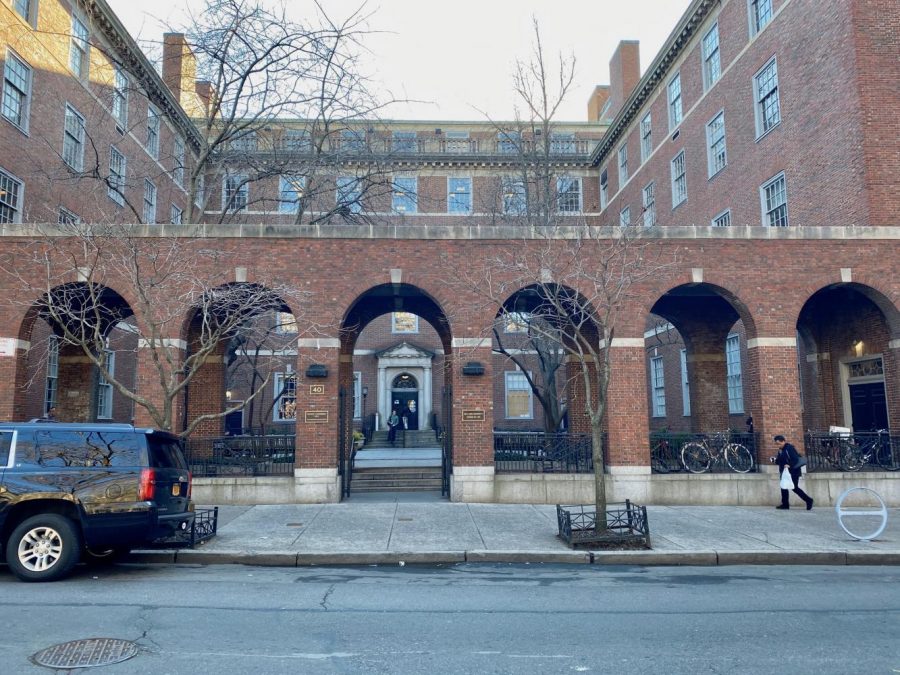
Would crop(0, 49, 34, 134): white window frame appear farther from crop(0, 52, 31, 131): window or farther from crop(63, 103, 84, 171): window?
crop(63, 103, 84, 171): window

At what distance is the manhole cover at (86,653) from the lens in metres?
5.16

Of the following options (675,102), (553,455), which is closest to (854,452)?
(553,455)

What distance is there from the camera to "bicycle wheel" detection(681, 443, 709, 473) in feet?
50.7

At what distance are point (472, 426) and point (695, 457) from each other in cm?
520

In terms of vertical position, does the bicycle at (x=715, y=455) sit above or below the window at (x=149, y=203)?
below

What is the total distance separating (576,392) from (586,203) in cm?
2191

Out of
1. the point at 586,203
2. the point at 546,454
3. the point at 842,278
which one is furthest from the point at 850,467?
the point at 586,203

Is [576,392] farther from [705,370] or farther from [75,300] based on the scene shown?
[75,300]

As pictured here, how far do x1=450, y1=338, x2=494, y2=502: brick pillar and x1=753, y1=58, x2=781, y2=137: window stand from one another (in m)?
13.8

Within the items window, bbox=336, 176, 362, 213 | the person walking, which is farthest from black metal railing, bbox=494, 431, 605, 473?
window, bbox=336, 176, 362, 213

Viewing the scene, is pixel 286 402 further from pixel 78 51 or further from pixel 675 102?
pixel 675 102

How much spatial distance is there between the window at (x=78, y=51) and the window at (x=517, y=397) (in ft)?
78.4

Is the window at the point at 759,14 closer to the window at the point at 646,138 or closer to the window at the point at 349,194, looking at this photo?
the window at the point at 646,138

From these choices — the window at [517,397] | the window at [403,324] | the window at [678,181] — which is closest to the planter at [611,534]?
the window at [678,181]
